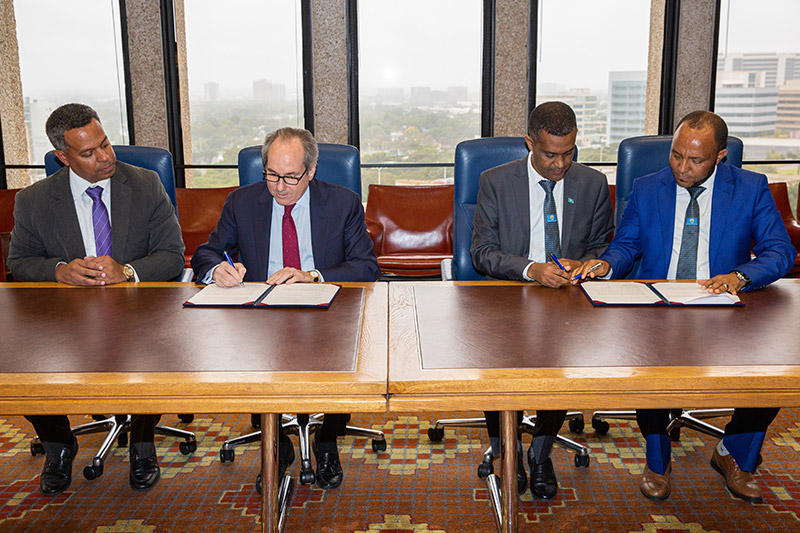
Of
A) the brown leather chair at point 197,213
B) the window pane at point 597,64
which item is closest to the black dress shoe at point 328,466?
the brown leather chair at point 197,213

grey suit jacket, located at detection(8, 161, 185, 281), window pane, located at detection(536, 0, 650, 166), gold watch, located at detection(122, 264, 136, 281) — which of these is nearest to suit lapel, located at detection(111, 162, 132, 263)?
grey suit jacket, located at detection(8, 161, 185, 281)

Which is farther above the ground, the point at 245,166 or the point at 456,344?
the point at 245,166

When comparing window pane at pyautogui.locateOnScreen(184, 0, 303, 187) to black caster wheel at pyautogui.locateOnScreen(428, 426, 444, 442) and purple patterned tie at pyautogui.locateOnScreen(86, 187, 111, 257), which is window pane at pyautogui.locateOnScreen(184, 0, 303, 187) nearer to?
purple patterned tie at pyautogui.locateOnScreen(86, 187, 111, 257)

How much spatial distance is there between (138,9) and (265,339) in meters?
4.91

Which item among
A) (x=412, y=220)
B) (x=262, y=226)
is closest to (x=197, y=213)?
(x=412, y=220)

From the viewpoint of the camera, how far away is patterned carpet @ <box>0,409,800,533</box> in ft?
7.38

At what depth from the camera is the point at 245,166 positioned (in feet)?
9.25

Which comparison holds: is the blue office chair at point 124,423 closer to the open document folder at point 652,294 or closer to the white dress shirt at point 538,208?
the white dress shirt at point 538,208

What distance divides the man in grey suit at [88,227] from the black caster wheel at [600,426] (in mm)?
1856

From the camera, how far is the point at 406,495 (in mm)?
2439

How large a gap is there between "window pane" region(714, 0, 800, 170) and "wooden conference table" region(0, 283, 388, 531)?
4.95 metres

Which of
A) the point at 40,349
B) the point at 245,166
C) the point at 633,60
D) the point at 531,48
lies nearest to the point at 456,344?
the point at 40,349

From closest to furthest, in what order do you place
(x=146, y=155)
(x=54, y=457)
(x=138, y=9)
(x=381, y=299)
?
(x=381, y=299), (x=54, y=457), (x=146, y=155), (x=138, y=9)

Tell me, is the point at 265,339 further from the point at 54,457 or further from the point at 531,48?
the point at 531,48
